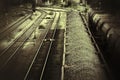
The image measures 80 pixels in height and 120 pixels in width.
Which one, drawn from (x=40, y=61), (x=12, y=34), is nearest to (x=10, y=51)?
(x=40, y=61)

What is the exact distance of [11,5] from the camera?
46625mm

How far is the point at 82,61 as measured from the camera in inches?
621

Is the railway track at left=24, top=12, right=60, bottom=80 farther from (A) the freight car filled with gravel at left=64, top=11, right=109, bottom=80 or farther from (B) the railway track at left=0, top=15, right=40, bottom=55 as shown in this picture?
(B) the railway track at left=0, top=15, right=40, bottom=55

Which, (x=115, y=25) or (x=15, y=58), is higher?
(x=115, y=25)

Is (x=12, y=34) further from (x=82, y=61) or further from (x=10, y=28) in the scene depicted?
(x=82, y=61)

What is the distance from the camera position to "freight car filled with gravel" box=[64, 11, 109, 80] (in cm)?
1345

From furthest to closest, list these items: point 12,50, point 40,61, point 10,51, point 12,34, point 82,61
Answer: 1. point 12,34
2. point 12,50
3. point 10,51
4. point 40,61
5. point 82,61

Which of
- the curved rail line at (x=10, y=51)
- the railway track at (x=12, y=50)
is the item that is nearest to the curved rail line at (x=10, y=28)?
the railway track at (x=12, y=50)

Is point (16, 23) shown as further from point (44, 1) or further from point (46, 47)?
point (44, 1)

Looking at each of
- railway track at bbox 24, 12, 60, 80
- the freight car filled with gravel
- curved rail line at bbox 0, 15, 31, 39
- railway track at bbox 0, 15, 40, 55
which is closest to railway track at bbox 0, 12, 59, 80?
railway track at bbox 24, 12, 60, 80

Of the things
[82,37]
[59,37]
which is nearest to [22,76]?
[82,37]

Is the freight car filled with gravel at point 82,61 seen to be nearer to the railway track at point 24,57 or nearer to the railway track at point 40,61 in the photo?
the railway track at point 40,61

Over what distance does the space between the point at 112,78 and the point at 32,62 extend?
5.87 meters

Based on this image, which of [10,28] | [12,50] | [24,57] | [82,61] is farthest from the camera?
[10,28]
